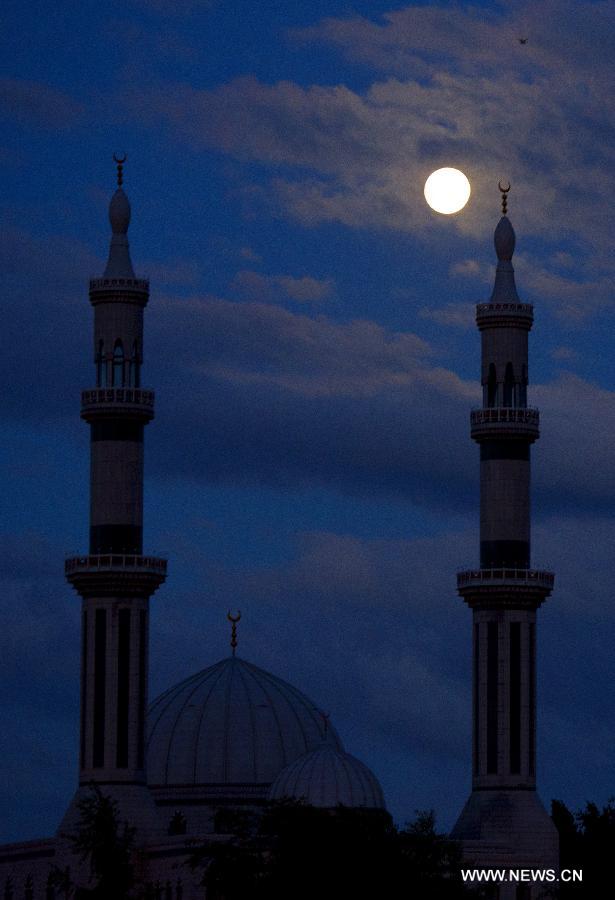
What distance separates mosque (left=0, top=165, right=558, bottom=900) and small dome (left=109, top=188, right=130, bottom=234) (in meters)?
0.08

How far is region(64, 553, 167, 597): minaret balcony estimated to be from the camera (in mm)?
125438

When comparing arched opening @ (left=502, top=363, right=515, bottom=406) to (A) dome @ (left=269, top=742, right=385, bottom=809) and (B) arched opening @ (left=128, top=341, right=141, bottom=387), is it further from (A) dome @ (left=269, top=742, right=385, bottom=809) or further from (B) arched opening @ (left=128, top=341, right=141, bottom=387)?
(A) dome @ (left=269, top=742, right=385, bottom=809)

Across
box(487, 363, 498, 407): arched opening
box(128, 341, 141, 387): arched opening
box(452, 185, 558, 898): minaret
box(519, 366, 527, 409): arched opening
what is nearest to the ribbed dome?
box(452, 185, 558, 898): minaret

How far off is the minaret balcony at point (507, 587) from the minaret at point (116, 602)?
11.8 meters

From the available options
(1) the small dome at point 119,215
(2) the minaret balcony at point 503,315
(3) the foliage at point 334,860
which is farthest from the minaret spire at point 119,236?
(3) the foliage at point 334,860

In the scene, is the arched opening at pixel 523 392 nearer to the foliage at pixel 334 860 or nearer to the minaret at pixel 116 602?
the minaret at pixel 116 602

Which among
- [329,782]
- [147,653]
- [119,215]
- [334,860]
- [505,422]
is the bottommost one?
[334,860]

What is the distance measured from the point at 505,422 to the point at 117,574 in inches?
632

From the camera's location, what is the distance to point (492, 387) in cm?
13038

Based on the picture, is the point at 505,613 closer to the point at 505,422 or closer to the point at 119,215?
the point at 505,422

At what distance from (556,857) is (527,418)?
1673 cm

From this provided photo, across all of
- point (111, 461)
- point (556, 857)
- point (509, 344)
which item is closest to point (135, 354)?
point (111, 461)

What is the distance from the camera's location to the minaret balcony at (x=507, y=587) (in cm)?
12738

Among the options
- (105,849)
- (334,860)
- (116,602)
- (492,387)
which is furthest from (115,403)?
(334,860)
